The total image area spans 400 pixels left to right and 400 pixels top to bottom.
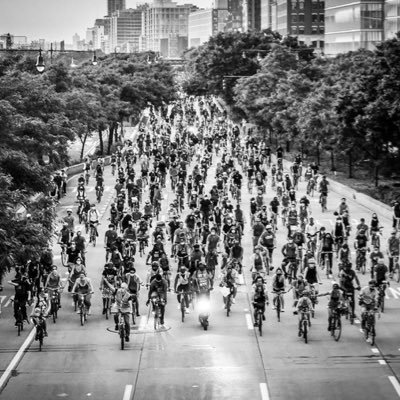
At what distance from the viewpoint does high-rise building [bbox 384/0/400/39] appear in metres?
118

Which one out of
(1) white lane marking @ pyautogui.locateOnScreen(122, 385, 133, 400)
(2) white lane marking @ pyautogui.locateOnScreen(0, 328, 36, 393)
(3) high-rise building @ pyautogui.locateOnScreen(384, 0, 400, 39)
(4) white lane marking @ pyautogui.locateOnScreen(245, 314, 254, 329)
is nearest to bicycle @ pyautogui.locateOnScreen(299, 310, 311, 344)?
(4) white lane marking @ pyautogui.locateOnScreen(245, 314, 254, 329)

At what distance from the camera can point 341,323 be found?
2411cm

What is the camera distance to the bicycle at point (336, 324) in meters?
22.9

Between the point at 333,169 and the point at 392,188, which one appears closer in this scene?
the point at 392,188

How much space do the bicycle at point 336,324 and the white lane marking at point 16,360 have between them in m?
6.80

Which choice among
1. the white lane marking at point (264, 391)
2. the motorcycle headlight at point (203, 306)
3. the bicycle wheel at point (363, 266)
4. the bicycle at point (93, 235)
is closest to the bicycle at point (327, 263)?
the bicycle wheel at point (363, 266)

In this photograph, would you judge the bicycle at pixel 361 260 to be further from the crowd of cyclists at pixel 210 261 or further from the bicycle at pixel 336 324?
the bicycle at pixel 336 324

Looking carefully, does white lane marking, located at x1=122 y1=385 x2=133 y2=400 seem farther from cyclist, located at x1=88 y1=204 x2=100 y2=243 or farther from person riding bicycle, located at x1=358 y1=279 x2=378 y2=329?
cyclist, located at x1=88 y1=204 x2=100 y2=243

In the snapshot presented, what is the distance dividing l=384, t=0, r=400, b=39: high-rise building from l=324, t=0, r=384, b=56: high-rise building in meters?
6.31

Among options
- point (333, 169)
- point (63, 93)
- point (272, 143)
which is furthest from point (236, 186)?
point (272, 143)

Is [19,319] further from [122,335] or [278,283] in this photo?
[278,283]

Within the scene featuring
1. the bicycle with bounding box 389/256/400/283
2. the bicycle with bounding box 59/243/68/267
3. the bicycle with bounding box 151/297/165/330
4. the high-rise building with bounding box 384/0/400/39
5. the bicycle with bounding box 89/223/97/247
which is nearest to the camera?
the bicycle with bounding box 151/297/165/330

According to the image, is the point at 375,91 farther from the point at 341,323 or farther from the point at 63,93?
the point at 341,323

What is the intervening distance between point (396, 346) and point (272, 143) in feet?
222
